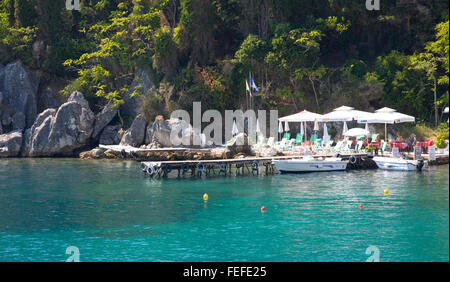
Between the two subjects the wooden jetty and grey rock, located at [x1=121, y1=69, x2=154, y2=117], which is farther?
grey rock, located at [x1=121, y1=69, x2=154, y2=117]

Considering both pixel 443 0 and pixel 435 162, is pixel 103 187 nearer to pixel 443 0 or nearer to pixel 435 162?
pixel 435 162

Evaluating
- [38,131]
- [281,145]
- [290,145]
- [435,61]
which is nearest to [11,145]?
[38,131]

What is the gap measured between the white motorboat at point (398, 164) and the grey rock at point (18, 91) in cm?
3323

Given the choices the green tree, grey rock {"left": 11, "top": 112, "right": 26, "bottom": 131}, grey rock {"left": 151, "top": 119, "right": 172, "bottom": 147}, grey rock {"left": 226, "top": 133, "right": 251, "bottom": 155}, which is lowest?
grey rock {"left": 226, "top": 133, "right": 251, "bottom": 155}

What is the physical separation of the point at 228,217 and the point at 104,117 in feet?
104

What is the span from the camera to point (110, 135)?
180 feet

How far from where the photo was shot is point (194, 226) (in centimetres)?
2414

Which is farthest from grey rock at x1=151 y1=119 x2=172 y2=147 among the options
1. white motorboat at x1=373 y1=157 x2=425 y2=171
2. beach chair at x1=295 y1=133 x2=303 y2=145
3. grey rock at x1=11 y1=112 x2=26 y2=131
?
white motorboat at x1=373 y1=157 x2=425 y2=171

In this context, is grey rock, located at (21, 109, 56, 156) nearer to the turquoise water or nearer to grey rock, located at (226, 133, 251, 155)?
the turquoise water

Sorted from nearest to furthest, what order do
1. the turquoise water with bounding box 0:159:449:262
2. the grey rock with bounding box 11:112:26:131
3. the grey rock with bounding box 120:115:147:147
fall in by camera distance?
the turquoise water with bounding box 0:159:449:262
the grey rock with bounding box 120:115:147:147
the grey rock with bounding box 11:112:26:131

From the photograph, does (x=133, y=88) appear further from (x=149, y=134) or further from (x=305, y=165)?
(x=305, y=165)

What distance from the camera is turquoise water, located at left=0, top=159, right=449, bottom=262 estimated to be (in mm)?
20406

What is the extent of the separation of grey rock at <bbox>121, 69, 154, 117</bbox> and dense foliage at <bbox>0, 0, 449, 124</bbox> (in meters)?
0.57

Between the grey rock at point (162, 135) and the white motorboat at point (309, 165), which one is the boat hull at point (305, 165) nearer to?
the white motorboat at point (309, 165)
